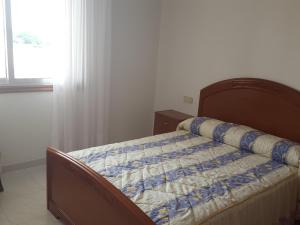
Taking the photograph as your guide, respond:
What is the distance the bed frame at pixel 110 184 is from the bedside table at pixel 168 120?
277 mm

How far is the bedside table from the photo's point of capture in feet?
11.1

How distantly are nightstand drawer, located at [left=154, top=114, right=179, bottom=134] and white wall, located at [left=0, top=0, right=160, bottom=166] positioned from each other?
438 mm

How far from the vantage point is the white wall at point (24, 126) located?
115 inches

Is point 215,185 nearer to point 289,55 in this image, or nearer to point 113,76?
point 289,55

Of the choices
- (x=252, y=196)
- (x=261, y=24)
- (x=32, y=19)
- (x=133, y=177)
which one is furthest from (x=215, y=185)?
(x=32, y=19)

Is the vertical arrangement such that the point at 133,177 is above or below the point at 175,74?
below

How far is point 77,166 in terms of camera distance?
1.92 meters

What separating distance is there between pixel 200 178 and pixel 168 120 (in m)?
1.51

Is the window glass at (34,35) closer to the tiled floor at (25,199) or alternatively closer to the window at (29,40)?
the window at (29,40)

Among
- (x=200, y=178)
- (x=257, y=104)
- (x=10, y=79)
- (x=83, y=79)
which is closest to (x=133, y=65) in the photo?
(x=83, y=79)

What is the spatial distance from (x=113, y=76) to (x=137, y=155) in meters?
1.54

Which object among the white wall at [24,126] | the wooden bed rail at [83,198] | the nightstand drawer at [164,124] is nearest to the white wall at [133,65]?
the nightstand drawer at [164,124]

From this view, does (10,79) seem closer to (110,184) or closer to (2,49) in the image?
(2,49)

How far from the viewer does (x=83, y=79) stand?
3223 millimetres
